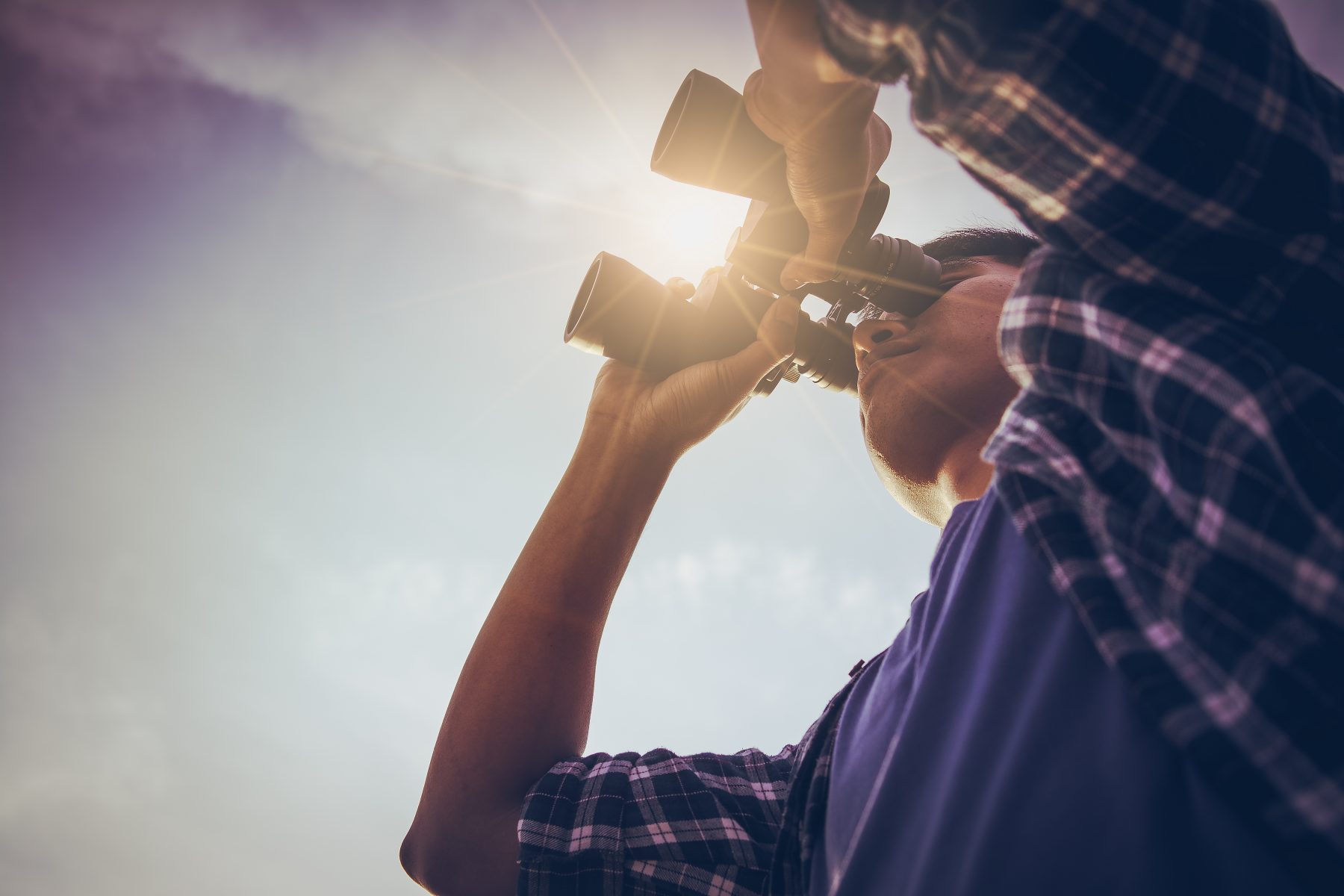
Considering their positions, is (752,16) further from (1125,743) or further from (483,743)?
(483,743)

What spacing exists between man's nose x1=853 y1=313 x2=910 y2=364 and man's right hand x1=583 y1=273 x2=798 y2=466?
14cm

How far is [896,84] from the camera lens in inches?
18.7

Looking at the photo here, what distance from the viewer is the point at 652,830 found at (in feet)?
3.01

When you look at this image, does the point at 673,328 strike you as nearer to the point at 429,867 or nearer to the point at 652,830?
the point at 652,830

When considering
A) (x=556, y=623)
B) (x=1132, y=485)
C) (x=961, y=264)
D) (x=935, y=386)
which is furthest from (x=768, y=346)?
(x=1132, y=485)

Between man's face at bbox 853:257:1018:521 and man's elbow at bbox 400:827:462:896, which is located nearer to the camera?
man's elbow at bbox 400:827:462:896

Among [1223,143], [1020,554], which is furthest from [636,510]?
[1223,143]

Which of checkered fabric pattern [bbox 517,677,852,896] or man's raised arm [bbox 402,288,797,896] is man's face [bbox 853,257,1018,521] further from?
checkered fabric pattern [bbox 517,677,852,896]

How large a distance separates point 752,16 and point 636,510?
90cm

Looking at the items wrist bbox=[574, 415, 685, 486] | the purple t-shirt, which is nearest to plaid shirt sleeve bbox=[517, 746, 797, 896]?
the purple t-shirt

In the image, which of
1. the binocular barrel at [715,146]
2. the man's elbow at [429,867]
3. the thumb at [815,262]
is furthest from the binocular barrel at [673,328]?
the man's elbow at [429,867]

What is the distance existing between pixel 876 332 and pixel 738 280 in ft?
1.04

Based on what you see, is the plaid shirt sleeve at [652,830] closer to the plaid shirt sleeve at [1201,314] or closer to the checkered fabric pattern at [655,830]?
the checkered fabric pattern at [655,830]

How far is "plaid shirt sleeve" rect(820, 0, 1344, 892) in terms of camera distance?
1.17ft
